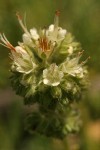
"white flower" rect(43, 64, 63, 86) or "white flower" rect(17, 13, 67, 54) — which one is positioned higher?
"white flower" rect(17, 13, 67, 54)

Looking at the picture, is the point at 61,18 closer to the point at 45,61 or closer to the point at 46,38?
the point at 46,38

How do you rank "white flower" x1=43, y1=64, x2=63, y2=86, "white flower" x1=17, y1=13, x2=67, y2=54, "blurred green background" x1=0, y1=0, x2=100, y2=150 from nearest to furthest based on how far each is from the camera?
"white flower" x1=43, y1=64, x2=63, y2=86
"white flower" x1=17, y1=13, x2=67, y2=54
"blurred green background" x1=0, y1=0, x2=100, y2=150

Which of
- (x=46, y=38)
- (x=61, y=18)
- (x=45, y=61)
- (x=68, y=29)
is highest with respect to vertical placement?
(x=61, y=18)

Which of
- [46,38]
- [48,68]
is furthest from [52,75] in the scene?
[46,38]

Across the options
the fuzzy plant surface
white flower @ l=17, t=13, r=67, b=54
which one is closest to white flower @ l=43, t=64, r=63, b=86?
the fuzzy plant surface

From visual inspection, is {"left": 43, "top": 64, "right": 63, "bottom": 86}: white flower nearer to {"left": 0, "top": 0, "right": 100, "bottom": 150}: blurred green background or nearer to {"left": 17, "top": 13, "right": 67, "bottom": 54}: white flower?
{"left": 17, "top": 13, "right": 67, "bottom": 54}: white flower

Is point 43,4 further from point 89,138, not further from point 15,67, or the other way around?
point 15,67
